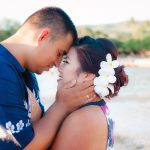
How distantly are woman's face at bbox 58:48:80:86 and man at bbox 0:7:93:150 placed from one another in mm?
40

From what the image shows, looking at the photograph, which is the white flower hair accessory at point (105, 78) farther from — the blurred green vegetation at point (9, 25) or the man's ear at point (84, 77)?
the blurred green vegetation at point (9, 25)

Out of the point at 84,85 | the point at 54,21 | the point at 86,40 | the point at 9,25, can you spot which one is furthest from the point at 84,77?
the point at 9,25

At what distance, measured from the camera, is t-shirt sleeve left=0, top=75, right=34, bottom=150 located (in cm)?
256

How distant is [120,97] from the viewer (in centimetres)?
1266

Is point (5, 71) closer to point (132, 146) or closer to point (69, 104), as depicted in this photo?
point (69, 104)

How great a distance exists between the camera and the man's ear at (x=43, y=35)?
9.77ft

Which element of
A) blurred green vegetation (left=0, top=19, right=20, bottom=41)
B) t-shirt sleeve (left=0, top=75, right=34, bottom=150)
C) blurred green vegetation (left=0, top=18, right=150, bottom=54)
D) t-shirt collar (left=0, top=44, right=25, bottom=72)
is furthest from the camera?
blurred green vegetation (left=0, top=19, right=20, bottom=41)

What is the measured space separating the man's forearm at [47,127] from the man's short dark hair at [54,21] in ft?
1.44

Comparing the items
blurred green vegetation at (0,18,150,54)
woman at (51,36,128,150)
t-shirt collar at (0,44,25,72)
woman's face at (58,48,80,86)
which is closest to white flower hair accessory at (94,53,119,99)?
woman at (51,36,128,150)

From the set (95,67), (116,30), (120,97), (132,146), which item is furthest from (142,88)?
(116,30)

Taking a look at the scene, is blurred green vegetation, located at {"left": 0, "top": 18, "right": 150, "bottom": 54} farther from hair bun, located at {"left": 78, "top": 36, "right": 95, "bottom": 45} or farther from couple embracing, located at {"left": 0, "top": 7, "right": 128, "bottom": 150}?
couple embracing, located at {"left": 0, "top": 7, "right": 128, "bottom": 150}

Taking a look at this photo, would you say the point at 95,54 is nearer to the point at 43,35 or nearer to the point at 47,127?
the point at 43,35

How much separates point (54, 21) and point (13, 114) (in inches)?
28.6

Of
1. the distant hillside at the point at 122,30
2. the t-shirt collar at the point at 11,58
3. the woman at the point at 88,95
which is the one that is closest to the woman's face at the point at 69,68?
the woman at the point at 88,95
